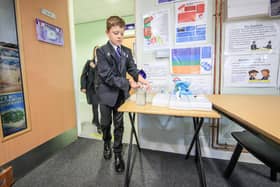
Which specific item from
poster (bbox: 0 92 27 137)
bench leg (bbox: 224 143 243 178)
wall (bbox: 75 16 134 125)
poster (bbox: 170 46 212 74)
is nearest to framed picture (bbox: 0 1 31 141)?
poster (bbox: 0 92 27 137)

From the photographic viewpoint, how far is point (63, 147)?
6.07 feet

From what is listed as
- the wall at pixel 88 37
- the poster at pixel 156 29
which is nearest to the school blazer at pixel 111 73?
the poster at pixel 156 29

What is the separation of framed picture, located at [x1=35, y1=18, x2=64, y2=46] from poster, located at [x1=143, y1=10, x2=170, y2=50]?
108 centimetres

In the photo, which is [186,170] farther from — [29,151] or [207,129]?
[29,151]

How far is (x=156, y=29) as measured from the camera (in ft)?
5.27

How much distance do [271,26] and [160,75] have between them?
1.14m

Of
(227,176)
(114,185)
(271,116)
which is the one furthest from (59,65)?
(227,176)

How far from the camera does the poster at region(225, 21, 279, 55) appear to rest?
1.31 metres

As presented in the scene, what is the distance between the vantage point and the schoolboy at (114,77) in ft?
4.03

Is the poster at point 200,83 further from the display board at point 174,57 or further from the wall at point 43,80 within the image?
the wall at point 43,80

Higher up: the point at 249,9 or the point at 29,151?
the point at 249,9

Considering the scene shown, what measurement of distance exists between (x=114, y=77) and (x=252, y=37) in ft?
4.58

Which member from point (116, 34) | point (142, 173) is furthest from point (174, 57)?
point (142, 173)

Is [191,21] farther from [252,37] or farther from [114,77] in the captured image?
[114,77]
